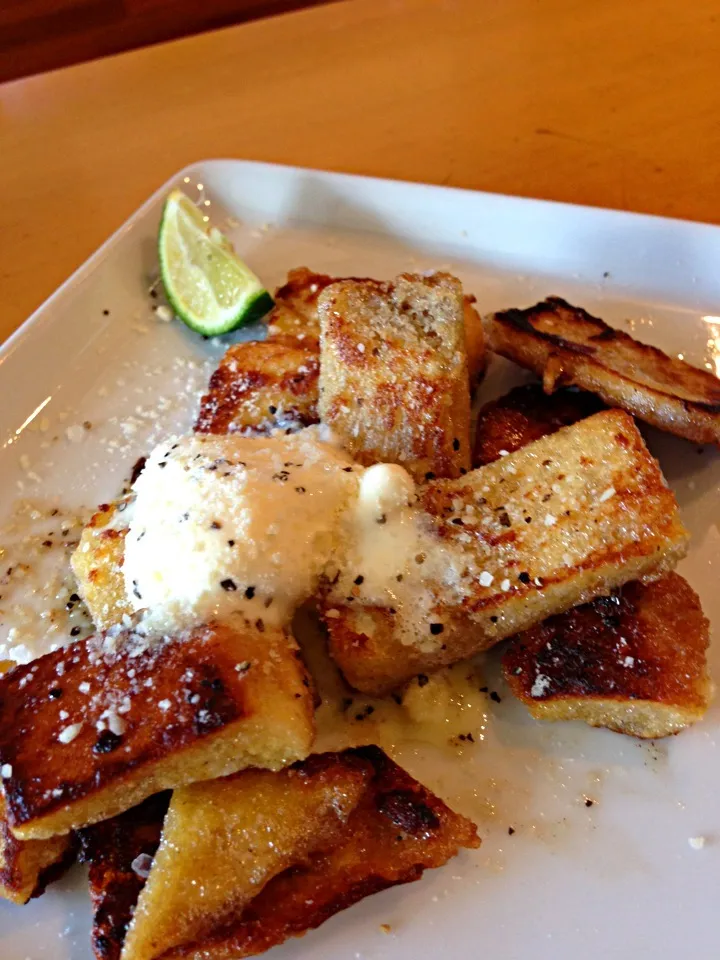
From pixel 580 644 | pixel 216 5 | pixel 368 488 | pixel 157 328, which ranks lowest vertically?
pixel 580 644

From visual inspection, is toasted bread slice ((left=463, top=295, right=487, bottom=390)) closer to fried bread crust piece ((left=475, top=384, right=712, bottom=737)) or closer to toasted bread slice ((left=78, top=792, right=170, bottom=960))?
fried bread crust piece ((left=475, top=384, right=712, bottom=737))

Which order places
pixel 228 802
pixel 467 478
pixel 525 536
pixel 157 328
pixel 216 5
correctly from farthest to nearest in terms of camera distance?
pixel 216 5
pixel 157 328
pixel 467 478
pixel 525 536
pixel 228 802

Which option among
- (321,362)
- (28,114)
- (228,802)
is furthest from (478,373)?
(28,114)

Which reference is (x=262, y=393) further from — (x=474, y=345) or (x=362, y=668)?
(x=362, y=668)

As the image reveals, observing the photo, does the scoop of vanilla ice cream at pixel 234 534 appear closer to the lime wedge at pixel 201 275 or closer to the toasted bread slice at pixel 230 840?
the toasted bread slice at pixel 230 840

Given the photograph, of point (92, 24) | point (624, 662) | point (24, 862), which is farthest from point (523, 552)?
point (92, 24)

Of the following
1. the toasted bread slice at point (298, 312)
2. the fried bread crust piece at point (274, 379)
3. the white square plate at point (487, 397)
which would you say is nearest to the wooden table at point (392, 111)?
the white square plate at point (487, 397)

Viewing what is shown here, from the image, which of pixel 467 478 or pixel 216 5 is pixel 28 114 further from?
pixel 467 478
